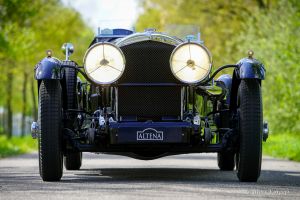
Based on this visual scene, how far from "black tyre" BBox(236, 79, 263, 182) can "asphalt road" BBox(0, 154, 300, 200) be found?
0.17 m

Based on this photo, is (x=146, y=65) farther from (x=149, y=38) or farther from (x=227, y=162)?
(x=227, y=162)

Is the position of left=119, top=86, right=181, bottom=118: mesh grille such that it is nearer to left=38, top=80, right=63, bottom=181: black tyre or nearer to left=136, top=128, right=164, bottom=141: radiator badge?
left=136, top=128, right=164, bottom=141: radiator badge

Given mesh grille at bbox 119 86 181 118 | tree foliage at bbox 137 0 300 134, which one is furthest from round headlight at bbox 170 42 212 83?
tree foliage at bbox 137 0 300 134

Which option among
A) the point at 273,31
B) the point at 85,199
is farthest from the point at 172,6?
the point at 85,199

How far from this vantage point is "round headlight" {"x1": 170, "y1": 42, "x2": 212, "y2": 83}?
10.0 m

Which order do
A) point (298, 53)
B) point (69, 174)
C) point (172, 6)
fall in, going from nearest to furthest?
point (69, 174)
point (298, 53)
point (172, 6)

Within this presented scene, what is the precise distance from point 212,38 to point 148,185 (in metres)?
29.3

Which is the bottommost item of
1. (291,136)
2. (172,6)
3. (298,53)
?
(291,136)

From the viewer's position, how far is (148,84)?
1027cm

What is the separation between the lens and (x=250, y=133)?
9.83m

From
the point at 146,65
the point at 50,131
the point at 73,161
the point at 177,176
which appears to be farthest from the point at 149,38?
the point at 73,161

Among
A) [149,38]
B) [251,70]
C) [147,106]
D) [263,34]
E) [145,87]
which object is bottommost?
[147,106]

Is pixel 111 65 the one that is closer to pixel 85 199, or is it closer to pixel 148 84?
pixel 148 84

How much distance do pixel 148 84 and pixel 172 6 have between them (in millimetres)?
28976
